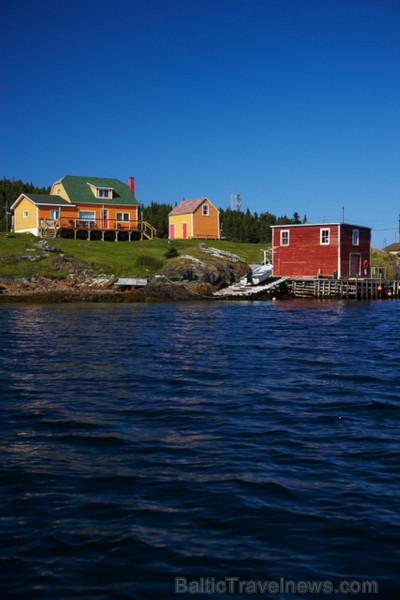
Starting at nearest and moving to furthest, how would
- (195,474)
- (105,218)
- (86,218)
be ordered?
(195,474), (86,218), (105,218)

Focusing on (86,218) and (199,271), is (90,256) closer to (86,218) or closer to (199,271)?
(199,271)

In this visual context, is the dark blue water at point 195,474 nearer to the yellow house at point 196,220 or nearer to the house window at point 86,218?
the house window at point 86,218

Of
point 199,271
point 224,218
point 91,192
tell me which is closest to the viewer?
point 199,271

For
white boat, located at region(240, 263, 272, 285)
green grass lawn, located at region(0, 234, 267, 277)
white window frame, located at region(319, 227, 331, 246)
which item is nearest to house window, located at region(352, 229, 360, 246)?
white window frame, located at region(319, 227, 331, 246)

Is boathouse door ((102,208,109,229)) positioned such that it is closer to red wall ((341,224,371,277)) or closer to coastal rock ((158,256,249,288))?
coastal rock ((158,256,249,288))

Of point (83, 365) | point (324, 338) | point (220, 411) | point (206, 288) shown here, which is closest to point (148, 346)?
point (83, 365)

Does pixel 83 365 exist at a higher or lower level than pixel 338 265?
lower

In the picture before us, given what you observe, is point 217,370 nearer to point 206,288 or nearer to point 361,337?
point 361,337

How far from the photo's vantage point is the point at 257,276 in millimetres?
62469

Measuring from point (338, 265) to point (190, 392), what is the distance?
48.4 metres

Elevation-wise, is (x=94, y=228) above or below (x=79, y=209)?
below

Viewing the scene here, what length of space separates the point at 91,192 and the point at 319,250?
31.3m

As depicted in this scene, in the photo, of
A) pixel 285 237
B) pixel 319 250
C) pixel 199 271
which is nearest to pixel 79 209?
pixel 199 271

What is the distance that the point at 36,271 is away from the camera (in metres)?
57.4
